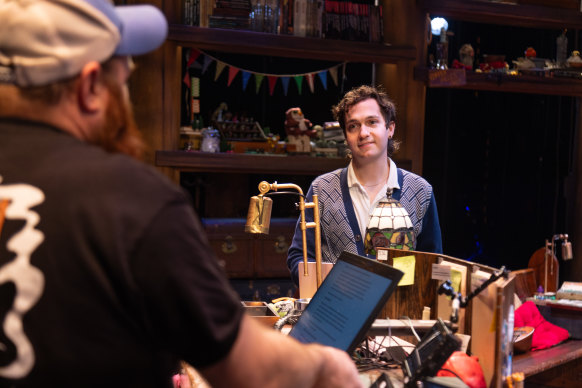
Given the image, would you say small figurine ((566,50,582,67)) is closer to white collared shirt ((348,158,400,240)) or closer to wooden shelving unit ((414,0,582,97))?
wooden shelving unit ((414,0,582,97))

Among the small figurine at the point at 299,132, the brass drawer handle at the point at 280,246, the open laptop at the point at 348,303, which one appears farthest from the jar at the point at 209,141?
the open laptop at the point at 348,303

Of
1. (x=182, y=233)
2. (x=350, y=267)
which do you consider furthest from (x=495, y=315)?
(x=182, y=233)

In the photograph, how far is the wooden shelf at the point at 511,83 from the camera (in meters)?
4.18

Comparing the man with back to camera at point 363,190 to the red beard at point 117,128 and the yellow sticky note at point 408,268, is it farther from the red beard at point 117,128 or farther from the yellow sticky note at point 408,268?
the red beard at point 117,128

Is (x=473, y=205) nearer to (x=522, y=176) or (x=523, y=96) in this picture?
(x=522, y=176)

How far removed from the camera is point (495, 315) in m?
1.30

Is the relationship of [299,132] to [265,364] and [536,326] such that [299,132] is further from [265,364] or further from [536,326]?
[265,364]

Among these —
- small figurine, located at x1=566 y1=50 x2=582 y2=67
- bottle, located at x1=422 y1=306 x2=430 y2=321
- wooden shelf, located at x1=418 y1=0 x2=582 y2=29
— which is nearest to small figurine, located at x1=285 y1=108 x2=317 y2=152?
wooden shelf, located at x1=418 y1=0 x2=582 y2=29

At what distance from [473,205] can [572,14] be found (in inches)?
82.8

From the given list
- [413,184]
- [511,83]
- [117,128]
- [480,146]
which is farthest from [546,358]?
[480,146]

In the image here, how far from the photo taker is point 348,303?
133 cm

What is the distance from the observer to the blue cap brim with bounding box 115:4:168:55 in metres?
0.79

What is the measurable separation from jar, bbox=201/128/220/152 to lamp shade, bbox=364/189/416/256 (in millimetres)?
2365

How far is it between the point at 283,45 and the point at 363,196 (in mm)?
1778
